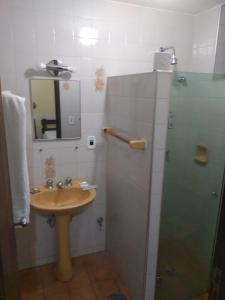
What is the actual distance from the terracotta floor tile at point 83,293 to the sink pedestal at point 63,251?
0.16 m

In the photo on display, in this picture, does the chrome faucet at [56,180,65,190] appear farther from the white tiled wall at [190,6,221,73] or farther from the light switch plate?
the white tiled wall at [190,6,221,73]

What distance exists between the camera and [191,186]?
2.01m

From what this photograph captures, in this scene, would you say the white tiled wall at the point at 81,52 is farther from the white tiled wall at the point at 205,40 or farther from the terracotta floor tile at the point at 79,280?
the terracotta floor tile at the point at 79,280

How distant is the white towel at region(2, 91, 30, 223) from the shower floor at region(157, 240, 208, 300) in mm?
1138

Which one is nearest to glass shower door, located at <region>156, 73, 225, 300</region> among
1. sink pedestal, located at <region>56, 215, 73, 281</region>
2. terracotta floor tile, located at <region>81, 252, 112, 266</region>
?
terracotta floor tile, located at <region>81, 252, 112, 266</region>

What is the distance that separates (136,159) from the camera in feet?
5.45

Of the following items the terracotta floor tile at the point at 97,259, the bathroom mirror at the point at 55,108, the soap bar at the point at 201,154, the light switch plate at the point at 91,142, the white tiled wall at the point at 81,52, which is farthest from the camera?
the terracotta floor tile at the point at 97,259

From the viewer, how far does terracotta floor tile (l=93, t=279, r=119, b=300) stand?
6.34ft

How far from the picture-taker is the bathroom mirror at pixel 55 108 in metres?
1.86

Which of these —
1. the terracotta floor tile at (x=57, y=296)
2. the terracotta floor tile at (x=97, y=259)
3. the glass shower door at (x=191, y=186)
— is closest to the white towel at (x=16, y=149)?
the glass shower door at (x=191, y=186)

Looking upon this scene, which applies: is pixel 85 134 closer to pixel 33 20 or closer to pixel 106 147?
pixel 106 147

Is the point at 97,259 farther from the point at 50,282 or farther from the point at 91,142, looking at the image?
the point at 91,142

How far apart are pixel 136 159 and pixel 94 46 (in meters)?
1.03

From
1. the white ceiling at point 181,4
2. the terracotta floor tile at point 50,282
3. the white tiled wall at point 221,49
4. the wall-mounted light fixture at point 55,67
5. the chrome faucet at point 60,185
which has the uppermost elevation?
the white ceiling at point 181,4
